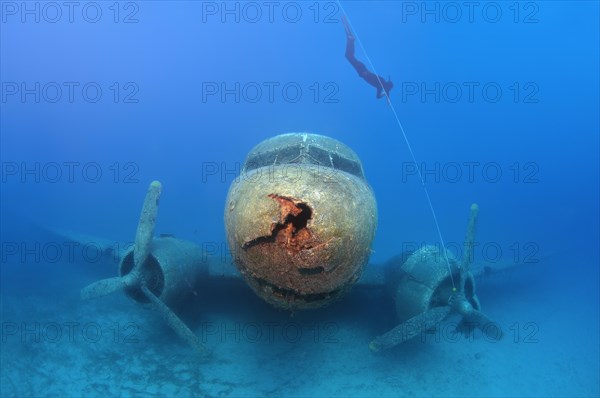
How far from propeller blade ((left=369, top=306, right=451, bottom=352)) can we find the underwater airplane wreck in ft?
0.07

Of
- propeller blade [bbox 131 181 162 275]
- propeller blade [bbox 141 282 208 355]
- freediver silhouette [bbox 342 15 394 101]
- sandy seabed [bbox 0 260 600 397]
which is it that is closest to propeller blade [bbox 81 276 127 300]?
propeller blade [bbox 131 181 162 275]

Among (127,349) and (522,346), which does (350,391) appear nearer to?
(127,349)

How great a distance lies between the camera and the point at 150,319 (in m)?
10.9

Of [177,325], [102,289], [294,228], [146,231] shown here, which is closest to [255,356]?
[177,325]

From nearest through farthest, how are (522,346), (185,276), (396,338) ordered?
1. (396,338)
2. (185,276)
3. (522,346)

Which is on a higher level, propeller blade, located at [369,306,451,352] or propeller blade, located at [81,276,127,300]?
propeller blade, located at [81,276,127,300]

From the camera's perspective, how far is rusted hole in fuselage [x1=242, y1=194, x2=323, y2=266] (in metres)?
4.44

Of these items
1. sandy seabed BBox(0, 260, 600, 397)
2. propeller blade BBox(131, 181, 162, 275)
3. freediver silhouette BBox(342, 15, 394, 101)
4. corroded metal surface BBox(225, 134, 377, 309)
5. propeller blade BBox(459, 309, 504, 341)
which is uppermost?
freediver silhouette BBox(342, 15, 394, 101)

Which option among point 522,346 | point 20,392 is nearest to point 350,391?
point 522,346

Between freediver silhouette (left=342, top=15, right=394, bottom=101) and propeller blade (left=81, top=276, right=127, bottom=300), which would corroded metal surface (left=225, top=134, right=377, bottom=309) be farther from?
freediver silhouette (left=342, top=15, right=394, bottom=101)

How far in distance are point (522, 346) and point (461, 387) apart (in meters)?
3.58

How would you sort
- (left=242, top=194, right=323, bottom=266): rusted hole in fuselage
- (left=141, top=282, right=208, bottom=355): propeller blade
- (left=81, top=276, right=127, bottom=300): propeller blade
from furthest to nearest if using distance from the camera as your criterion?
(left=81, top=276, right=127, bottom=300): propeller blade < (left=141, top=282, right=208, bottom=355): propeller blade < (left=242, top=194, right=323, bottom=266): rusted hole in fuselage

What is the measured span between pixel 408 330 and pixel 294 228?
16.8 feet

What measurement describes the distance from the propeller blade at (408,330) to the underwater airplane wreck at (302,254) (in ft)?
0.07
